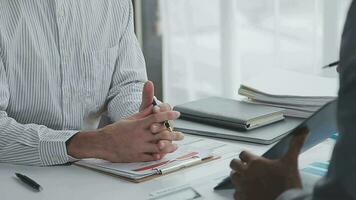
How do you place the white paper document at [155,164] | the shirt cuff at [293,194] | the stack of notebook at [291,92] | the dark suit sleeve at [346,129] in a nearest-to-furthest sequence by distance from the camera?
the dark suit sleeve at [346,129]
the shirt cuff at [293,194]
the white paper document at [155,164]
the stack of notebook at [291,92]

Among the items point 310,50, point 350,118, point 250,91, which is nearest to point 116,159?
point 250,91

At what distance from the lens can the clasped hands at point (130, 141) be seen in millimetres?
1324

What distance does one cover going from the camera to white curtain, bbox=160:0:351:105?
243 cm

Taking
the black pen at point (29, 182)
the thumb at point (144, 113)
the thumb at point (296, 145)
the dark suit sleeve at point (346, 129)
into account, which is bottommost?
the black pen at point (29, 182)

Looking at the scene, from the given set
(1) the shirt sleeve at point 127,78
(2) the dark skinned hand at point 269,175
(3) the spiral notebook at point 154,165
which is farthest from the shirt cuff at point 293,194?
(1) the shirt sleeve at point 127,78

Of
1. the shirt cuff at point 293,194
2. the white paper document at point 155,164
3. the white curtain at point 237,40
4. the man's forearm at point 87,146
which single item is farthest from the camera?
the white curtain at point 237,40

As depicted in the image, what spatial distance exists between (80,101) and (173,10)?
1346 mm

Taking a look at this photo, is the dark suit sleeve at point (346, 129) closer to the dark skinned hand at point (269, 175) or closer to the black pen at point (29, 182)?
the dark skinned hand at point (269, 175)

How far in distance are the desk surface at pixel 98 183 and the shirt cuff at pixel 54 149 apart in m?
0.02

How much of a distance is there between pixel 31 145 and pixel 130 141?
0.26 m

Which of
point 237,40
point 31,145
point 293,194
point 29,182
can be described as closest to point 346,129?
point 293,194

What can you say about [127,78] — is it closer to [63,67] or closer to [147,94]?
[63,67]

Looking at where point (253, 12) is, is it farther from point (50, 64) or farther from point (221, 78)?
point (50, 64)

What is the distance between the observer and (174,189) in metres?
1.14
